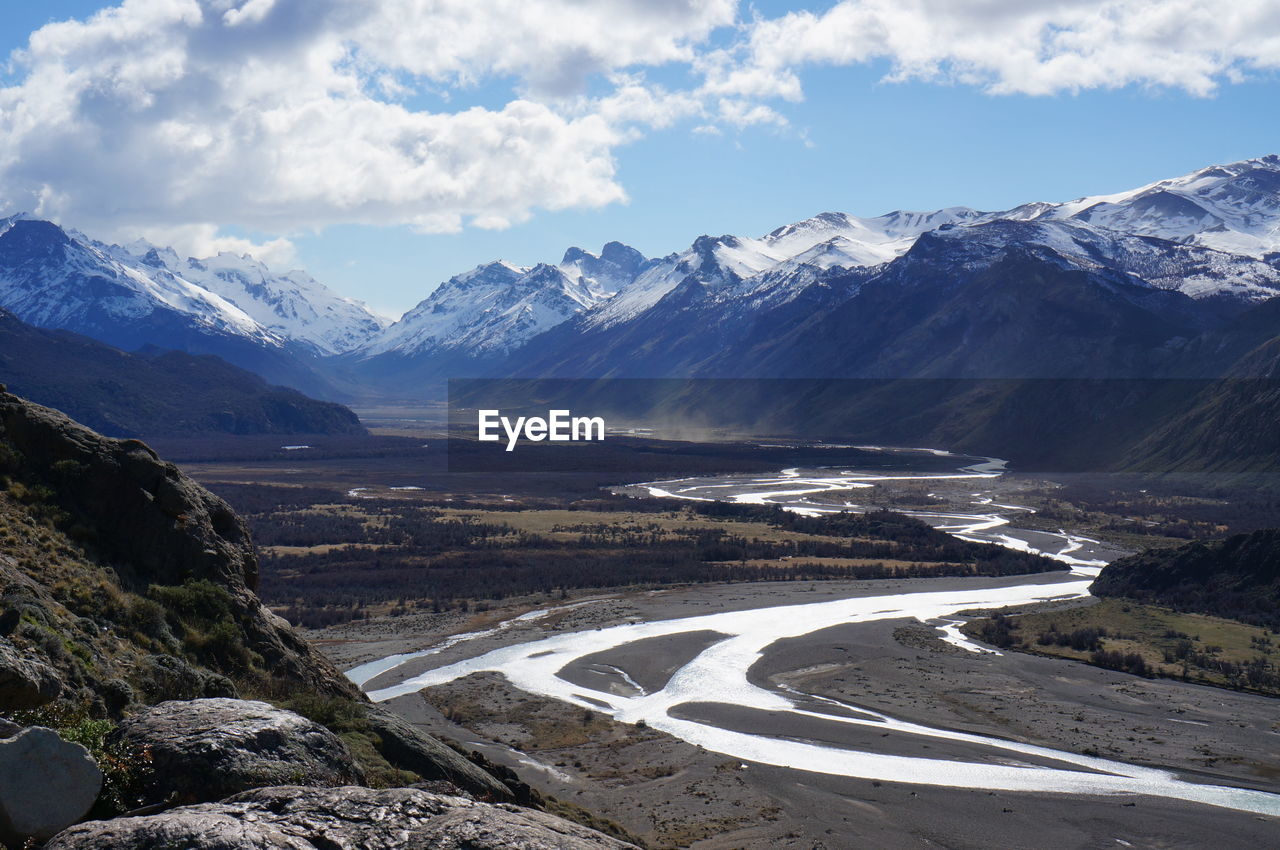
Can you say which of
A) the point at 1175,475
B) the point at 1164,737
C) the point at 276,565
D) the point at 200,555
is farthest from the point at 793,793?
the point at 1175,475

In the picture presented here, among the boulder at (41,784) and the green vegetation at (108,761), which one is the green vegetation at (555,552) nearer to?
the green vegetation at (108,761)

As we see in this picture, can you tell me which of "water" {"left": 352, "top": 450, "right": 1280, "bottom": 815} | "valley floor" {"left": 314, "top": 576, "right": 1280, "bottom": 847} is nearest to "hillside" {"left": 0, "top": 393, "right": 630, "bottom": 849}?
"valley floor" {"left": 314, "top": 576, "right": 1280, "bottom": 847}

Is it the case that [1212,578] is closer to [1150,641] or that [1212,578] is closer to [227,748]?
[1150,641]

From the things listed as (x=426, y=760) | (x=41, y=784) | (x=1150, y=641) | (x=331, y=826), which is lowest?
(x=1150, y=641)

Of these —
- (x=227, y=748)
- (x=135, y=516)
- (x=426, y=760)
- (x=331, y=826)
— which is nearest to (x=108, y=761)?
(x=227, y=748)

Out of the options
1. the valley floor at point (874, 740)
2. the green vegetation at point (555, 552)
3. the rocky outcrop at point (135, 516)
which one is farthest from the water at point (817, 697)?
the rocky outcrop at point (135, 516)

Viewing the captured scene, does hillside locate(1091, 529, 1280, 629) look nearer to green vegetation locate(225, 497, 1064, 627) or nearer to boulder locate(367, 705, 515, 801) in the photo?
green vegetation locate(225, 497, 1064, 627)
